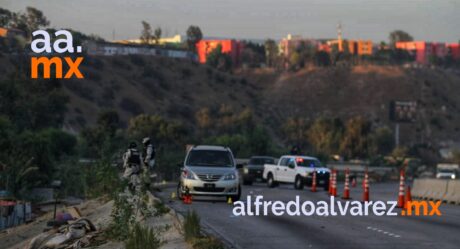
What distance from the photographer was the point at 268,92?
16450cm

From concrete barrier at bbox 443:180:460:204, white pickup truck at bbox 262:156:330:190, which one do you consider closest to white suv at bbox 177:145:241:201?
concrete barrier at bbox 443:180:460:204

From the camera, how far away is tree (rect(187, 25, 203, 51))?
166 meters

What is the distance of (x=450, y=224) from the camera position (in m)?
25.6

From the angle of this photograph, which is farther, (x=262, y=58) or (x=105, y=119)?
(x=262, y=58)

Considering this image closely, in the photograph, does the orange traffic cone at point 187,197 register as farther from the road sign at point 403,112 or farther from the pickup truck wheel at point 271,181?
the road sign at point 403,112

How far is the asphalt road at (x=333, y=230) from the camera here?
20.1 m

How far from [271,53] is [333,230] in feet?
549

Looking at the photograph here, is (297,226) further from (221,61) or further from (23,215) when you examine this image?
(221,61)

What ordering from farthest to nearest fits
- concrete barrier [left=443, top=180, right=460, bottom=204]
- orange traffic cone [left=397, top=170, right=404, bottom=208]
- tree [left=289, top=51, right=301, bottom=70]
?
tree [left=289, top=51, right=301, bottom=70]
concrete barrier [left=443, top=180, right=460, bottom=204]
orange traffic cone [left=397, top=170, right=404, bottom=208]

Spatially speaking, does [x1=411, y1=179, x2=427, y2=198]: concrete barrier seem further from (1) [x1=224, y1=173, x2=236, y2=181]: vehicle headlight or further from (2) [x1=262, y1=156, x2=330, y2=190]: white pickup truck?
(1) [x1=224, y1=173, x2=236, y2=181]: vehicle headlight

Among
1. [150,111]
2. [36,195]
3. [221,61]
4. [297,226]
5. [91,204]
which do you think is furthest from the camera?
[221,61]

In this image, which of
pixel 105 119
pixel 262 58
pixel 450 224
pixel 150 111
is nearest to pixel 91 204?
pixel 450 224

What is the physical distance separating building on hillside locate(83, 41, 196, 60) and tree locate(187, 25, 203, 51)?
9.36 metres

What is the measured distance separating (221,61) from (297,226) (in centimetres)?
14729
